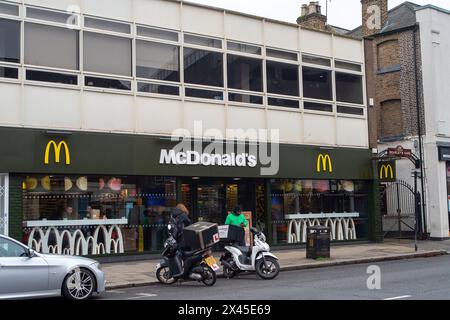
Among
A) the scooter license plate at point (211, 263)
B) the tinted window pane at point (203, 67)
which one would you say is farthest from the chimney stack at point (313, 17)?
the scooter license plate at point (211, 263)

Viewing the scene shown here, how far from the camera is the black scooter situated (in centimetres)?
1270

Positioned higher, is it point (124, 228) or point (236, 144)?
point (236, 144)

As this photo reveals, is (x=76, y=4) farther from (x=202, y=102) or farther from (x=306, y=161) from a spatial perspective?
(x=306, y=161)

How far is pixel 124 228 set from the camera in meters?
17.4

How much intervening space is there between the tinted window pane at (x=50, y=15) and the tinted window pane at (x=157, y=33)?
214cm

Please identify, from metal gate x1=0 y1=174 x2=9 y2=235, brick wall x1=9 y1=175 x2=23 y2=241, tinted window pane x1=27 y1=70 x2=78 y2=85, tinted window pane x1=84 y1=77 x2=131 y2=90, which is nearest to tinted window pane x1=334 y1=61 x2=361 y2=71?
tinted window pane x1=84 y1=77 x2=131 y2=90

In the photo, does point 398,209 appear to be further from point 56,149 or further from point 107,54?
point 56,149

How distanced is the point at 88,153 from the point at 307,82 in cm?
904

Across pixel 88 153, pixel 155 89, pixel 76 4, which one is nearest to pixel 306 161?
pixel 155 89

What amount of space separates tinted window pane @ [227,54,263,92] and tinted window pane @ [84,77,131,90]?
3.82 m

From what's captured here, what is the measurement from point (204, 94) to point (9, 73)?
6.14m

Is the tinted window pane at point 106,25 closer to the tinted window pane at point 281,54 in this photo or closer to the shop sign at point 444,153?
the tinted window pane at point 281,54

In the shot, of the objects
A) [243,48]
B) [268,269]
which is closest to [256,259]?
[268,269]

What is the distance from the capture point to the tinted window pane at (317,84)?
21.5 m
